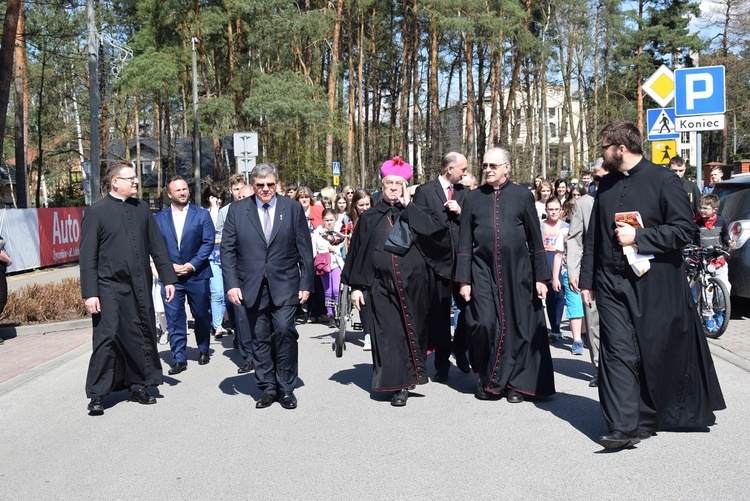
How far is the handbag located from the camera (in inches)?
451

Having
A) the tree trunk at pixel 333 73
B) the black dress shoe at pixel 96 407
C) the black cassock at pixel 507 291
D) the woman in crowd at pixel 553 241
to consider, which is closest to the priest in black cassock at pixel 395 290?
the black cassock at pixel 507 291

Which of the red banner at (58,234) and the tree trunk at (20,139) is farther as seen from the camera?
the tree trunk at (20,139)

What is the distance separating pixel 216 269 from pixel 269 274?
3970mm

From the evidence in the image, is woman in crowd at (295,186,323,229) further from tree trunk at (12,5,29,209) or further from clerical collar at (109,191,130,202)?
tree trunk at (12,5,29,209)

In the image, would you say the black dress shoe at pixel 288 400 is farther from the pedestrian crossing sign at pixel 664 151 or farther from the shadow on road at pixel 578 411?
the pedestrian crossing sign at pixel 664 151

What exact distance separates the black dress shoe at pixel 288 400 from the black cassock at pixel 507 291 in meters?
1.50

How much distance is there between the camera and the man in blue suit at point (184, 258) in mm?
8516

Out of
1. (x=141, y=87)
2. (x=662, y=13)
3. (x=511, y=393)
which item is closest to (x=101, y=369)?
(x=511, y=393)

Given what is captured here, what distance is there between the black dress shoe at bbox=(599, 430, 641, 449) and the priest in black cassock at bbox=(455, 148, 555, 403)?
142 cm

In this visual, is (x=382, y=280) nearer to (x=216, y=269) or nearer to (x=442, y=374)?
(x=442, y=374)

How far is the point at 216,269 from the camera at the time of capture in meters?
10.6

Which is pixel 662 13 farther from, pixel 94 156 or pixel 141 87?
pixel 94 156

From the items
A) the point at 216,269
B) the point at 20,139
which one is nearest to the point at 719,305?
the point at 216,269

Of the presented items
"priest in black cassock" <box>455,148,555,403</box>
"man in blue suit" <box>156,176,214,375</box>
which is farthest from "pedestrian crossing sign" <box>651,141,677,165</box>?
"man in blue suit" <box>156,176,214,375</box>
